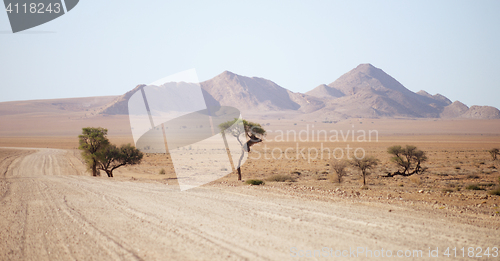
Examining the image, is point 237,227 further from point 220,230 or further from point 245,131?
point 245,131

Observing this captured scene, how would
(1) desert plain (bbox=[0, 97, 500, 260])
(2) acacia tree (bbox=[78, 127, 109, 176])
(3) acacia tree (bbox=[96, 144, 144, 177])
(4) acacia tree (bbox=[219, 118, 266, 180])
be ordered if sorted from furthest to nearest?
1. (3) acacia tree (bbox=[96, 144, 144, 177])
2. (2) acacia tree (bbox=[78, 127, 109, 176])
3. (4) acacia tree (bbox=[219, 118, 266, 180])
4. (1) desert plain (bbox=[0, 97, 500, 260])

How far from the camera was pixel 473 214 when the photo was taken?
8.76 m

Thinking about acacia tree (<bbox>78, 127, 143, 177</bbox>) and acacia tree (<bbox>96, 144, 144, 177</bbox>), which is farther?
acacia tree (<bbox>96, 144, 144, 177</bbox>)

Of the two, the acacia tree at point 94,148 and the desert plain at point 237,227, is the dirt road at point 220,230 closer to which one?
the desert plain at point 237,227

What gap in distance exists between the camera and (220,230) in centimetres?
744

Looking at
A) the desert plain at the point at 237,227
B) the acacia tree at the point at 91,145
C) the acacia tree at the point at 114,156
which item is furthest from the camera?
the acacia tree at the point at 114,156

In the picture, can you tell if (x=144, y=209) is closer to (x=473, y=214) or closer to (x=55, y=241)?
(x=55, y=241)

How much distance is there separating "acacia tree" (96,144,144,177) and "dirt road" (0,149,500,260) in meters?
15.5

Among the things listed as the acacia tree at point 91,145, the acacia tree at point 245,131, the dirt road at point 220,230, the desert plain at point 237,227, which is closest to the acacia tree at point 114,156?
the acacia tree at point 91,145

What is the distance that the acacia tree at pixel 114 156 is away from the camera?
86.0 ft

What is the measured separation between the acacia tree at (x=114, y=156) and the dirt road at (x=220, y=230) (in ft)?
50.9

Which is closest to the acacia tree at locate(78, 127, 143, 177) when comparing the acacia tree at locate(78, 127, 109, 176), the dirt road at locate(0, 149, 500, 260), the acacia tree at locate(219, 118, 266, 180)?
the acacia tree at locate(78, 127, 109, 176)

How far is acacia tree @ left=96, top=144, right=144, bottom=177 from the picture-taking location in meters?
26.2

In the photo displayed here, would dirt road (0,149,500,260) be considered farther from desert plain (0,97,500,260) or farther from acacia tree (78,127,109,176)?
acacia tree (78,127,109,176)
